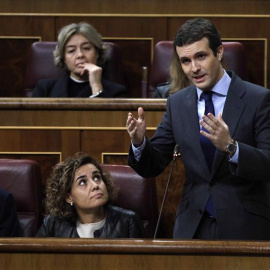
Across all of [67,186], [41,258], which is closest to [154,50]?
[67,186]

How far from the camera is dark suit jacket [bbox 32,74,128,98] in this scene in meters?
1.73

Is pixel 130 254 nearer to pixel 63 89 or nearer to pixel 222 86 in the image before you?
pixel 222 86

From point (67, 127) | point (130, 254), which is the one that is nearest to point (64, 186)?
point (67, 127)

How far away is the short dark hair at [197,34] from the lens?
1.03 metres

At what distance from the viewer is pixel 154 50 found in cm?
180

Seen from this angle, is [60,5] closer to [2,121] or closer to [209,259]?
[2,121]

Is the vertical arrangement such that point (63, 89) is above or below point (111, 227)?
above

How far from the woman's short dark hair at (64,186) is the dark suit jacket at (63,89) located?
0.42 meters

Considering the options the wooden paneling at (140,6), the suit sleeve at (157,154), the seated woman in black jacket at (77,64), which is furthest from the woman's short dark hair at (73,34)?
the suit sleeve at (157,154)

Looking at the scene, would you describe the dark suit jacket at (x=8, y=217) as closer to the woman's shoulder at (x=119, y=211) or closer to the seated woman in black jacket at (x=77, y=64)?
the woman's shoulder at (x=119, y=211)

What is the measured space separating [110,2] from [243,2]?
31 centimetres

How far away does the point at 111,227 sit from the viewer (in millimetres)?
1253

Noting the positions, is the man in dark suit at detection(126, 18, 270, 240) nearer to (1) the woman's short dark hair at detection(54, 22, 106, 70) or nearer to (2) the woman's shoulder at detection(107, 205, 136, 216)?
(2) the woman's shoulder at detection(107, 205, 136, 216)

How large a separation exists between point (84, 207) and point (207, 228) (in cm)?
30
